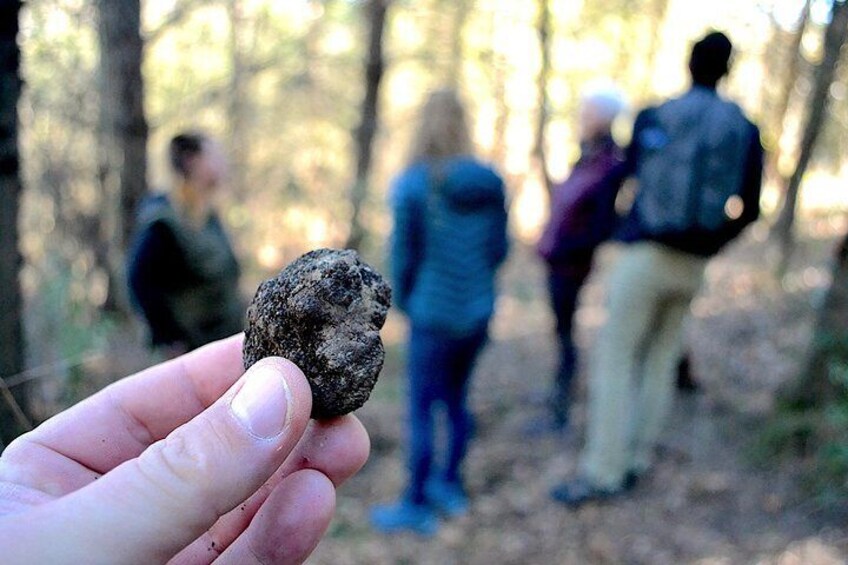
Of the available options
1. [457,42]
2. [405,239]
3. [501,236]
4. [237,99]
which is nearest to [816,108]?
[501,236]

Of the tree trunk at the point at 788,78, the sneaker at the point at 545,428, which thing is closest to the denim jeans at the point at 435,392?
the sneaker at the point at 545,428

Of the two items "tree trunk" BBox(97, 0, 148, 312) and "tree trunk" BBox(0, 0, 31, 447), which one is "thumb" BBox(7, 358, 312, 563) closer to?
"tree trunk" BBox(0, 0, 31, 447)

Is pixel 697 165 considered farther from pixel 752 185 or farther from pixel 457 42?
pixel 457 42

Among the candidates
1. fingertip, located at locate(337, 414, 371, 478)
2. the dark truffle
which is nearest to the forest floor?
fingertip, located at locate(337, 414, 371, 478)

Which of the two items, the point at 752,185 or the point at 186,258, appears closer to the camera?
the point at 186,258

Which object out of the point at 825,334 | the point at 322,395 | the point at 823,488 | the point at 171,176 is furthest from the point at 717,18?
the point at 322,395

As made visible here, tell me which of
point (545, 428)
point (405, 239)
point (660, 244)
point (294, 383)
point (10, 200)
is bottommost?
point (545, 428)

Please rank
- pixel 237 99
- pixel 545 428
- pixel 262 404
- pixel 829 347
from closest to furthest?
pixel 262 404, pixel 829 347, pixel 545 428, pixel 237 99

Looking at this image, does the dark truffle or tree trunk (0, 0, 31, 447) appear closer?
the dark truffle
